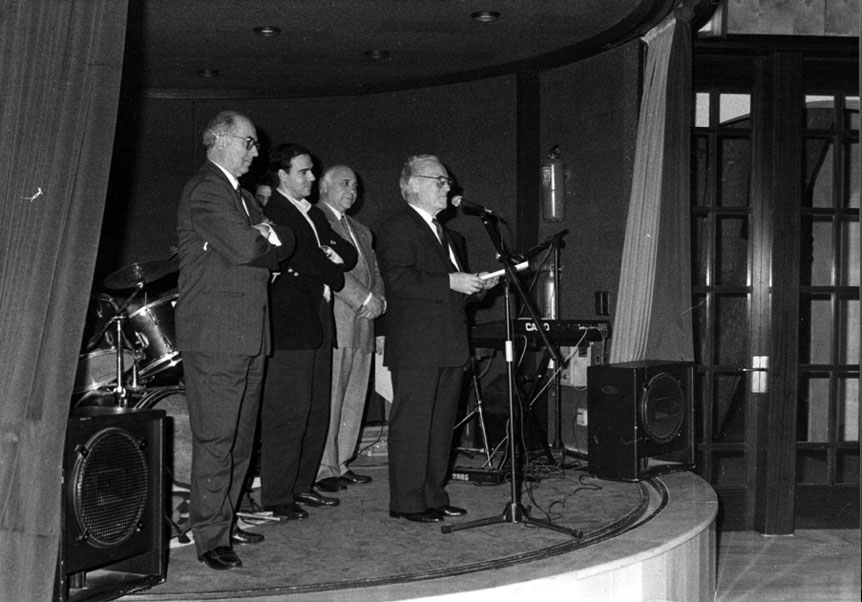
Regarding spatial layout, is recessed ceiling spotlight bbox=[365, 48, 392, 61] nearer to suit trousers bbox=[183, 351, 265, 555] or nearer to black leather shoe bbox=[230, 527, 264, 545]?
suit trousers bbox=[183, 351, 265, 555]

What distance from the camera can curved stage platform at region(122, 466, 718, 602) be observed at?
10.3 feet

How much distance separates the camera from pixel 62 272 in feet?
8.58

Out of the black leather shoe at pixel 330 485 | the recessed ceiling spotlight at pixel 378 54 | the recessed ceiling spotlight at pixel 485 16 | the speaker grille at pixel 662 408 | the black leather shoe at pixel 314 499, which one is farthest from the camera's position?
the recessed ceiling spotlight at pixel 378 54

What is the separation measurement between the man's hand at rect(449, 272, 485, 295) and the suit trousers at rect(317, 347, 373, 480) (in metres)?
1.17

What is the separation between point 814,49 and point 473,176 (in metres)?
2.32

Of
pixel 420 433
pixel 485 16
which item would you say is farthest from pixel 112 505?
pixel 485 16

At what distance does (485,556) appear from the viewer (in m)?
3.53

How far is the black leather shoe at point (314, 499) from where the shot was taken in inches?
174

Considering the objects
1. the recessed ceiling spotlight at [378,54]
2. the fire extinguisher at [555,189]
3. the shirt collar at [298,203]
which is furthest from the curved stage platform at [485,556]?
the recessed ceiling spotlight at [378,54]

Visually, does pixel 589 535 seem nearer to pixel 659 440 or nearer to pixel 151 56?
pixel 659 440

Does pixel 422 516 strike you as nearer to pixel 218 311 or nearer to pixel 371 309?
pixel 371 309

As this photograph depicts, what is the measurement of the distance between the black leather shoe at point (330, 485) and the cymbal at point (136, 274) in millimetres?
1304

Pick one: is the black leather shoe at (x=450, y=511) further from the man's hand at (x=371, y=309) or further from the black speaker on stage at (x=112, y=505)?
the black speaker on stage at (x=112, y=505)

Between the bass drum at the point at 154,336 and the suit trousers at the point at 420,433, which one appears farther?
the bass drum at the point at 154,336
